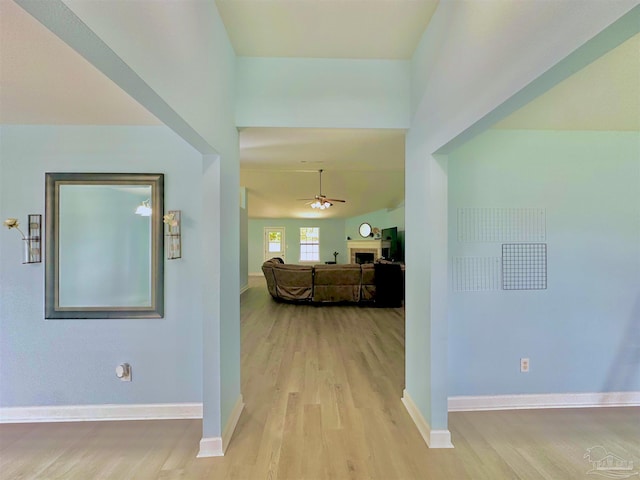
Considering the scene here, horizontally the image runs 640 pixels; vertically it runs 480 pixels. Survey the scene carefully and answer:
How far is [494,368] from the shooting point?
229cm

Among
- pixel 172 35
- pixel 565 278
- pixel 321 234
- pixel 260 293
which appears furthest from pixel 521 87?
pixel 321 234

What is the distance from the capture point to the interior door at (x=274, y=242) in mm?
10906

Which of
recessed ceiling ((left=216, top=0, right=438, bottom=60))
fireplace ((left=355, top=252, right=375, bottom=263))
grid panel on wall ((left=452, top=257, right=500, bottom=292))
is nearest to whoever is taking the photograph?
recessed ceiling ((left=216, top=0, right=438, bottom=60))

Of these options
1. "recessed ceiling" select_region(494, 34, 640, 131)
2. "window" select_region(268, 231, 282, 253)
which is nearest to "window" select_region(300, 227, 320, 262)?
"window" select_region(268, 231, 282, 253)

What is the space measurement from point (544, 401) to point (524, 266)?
1.16 metres

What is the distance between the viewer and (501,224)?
2293 millimetres

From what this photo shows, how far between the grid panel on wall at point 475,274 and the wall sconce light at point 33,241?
3.32 meters

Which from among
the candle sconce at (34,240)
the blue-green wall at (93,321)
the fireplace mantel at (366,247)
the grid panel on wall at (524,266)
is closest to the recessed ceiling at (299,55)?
the blue-green wall at (93,321)

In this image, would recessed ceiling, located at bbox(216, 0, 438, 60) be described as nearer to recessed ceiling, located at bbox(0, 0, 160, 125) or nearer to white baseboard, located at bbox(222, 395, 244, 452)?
recessed ceiling, located at bbox(0, 0, 160, 125)

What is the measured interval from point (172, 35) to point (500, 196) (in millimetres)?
2502

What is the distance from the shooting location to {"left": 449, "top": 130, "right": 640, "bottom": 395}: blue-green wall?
7.50 ft

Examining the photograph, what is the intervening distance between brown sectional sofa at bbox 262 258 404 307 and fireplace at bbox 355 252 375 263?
451cm

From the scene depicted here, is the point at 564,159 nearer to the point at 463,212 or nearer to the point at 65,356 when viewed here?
the point at 463,212

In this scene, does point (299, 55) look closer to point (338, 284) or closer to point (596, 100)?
point (596, 100)
